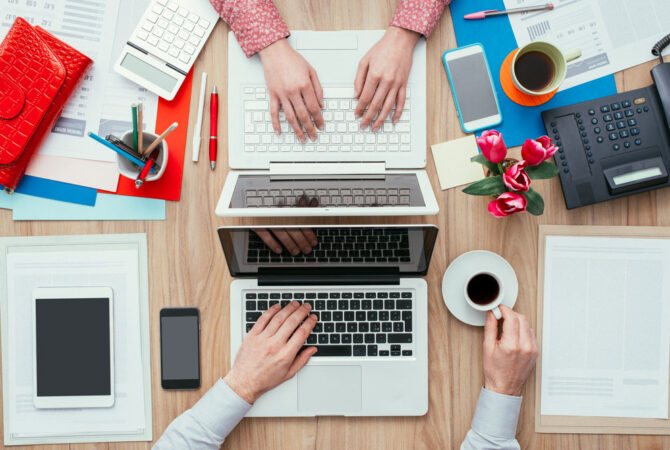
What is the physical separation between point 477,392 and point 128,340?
2.52 ft

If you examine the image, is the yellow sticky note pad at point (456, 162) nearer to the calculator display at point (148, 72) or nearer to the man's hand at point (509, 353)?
the man's hand at point (509, 353)

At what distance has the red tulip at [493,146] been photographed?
778 mm

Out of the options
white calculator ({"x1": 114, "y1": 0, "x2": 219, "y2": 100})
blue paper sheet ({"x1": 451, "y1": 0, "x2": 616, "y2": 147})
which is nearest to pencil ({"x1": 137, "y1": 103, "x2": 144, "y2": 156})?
white calculator ({"x1": 114, "y1": 0, "x2": 219, "y2": 100})

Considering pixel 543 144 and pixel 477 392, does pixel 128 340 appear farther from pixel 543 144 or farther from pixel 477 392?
pixel 543 144

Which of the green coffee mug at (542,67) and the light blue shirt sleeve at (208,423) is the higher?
the green coffee mug at (542,67)

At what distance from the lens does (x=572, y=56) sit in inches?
32.8

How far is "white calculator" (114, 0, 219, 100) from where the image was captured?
0.91 m

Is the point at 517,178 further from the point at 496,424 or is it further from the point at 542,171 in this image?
→ the point at 496,424

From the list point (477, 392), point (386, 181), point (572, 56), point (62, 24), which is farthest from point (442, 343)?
point (62, 24)

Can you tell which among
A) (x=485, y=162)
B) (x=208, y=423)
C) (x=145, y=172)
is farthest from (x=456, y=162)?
(x=208, y=423)

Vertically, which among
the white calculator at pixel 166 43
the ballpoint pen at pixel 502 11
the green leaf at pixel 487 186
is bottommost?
the green leaf at pixel 487 186

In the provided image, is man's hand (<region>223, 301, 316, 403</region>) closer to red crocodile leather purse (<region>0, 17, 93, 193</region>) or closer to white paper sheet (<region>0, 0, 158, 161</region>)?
white paper sheet (<region>0, 0, 158, 161</region>)

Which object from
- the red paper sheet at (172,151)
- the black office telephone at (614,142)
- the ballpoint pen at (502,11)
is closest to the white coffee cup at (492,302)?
the black office telephone at (614,142)

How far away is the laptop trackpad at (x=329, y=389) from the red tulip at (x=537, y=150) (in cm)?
54
